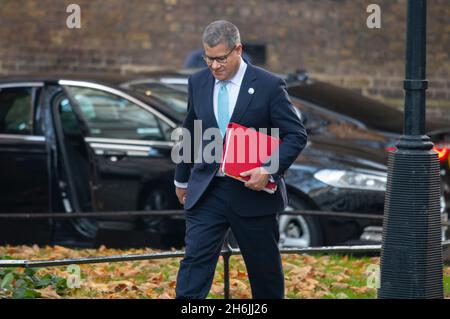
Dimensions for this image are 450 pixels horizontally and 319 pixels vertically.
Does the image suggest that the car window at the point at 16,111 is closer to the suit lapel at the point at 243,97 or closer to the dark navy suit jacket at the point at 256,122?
the dark navy suit jacket at the point at 256,122

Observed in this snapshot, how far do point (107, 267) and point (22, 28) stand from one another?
35.5 ft

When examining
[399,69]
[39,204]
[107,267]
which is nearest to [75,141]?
[39,204]

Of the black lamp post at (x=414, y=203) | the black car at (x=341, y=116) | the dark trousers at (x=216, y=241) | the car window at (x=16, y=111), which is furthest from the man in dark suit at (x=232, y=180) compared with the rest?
the black car at (x=341, y=116)

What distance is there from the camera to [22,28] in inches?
752

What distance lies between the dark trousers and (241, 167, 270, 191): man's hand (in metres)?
0.19

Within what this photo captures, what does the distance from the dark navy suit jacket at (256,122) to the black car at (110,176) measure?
11.6 feet

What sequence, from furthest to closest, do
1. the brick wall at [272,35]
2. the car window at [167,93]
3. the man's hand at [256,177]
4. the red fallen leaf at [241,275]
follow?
the brick wall at [272,35], the car window at [167,93], the red fallen leaf at [241,275], the man's hand at [256,177]

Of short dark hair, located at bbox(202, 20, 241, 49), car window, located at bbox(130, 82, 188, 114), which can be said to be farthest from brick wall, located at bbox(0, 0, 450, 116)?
short dark hair, located at bbox(202, 20, 241, 49)

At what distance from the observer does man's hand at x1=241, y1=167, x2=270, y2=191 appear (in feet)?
20.7

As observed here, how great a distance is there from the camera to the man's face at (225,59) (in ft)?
20.8

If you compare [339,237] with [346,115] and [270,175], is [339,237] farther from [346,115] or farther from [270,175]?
[270,175]

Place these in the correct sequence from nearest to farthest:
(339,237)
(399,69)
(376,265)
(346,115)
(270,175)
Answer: (270,175) → (376,265) → (339,237) → (346,115) → (399,69)

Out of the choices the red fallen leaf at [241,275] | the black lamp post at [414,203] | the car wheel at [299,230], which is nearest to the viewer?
the black lamp post at [414,203]

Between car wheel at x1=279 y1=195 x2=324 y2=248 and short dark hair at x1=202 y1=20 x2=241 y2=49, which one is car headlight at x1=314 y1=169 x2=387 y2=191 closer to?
car wheel at x1=279 y1=195 x2=324 y2=248
